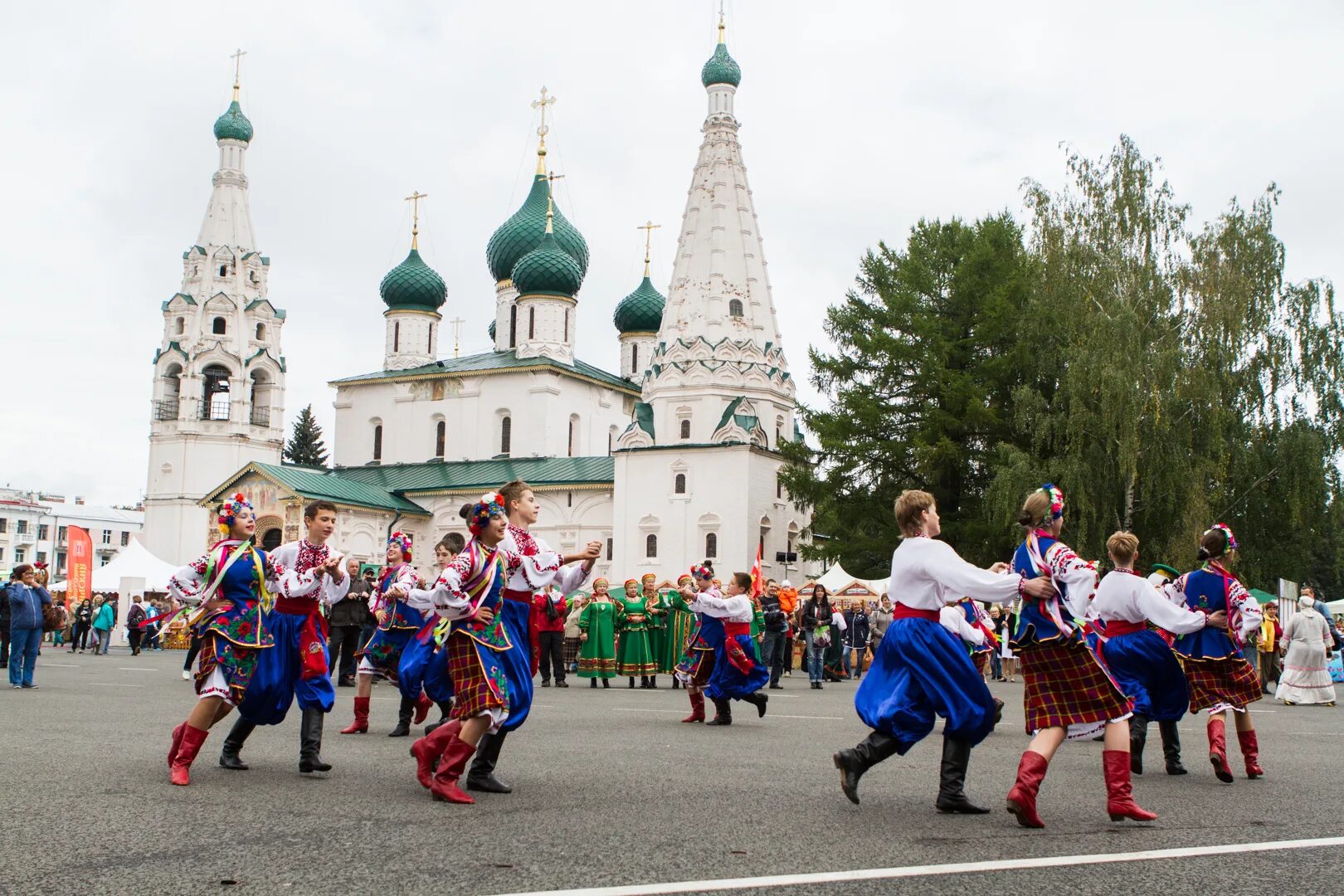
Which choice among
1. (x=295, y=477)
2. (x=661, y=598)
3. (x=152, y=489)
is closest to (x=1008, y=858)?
(x=661, y=598)

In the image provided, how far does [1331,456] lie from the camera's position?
111 ft

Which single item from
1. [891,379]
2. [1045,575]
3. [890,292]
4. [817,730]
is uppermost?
[890,292]

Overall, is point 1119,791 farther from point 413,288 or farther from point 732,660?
point 413,288

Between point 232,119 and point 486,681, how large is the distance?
62.8 m

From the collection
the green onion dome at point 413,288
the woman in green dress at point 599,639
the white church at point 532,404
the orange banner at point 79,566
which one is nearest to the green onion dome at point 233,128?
the white church at point 532,404

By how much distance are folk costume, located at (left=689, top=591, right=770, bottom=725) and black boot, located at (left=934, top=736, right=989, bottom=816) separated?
649cm

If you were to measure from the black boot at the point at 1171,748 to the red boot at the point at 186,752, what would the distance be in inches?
262

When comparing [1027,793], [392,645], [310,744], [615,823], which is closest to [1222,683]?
[1027,793]

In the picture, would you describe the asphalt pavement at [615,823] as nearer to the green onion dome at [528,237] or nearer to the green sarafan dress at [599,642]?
the green sarafan dress at [599,642]

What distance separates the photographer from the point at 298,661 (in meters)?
8.73

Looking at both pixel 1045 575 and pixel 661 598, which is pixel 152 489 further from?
pixel 1045 575

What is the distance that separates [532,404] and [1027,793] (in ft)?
192

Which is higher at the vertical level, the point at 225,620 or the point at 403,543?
the point at 403,543

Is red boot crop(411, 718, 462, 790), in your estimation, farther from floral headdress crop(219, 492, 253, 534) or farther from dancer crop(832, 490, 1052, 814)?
dancer crop(832, 490, 1052, 814)
